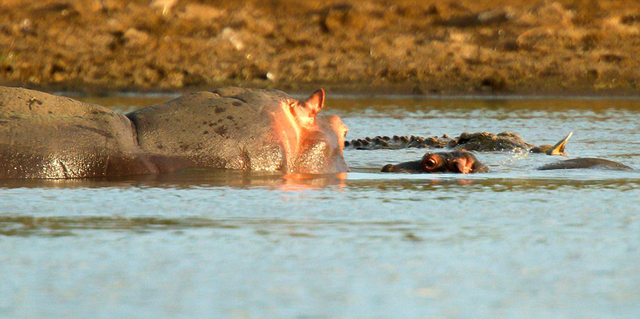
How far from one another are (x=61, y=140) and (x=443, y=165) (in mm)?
3329

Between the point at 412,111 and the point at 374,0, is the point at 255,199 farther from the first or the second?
the point at 374,0

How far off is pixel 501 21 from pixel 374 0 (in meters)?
3.65

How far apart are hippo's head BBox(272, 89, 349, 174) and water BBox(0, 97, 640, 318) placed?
0.32 m

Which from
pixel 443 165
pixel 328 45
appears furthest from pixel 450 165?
pixel 328 45

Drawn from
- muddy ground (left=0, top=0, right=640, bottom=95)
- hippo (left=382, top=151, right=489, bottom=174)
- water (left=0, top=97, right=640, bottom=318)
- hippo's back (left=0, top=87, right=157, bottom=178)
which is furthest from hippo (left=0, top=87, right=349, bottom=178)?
muddy ground (left=0, top=0, right=640, bottom=95)

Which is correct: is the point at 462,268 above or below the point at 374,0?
below

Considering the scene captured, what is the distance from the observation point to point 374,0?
103 ft

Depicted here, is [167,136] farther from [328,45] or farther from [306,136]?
[328,45]

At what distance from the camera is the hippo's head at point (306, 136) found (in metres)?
9.52

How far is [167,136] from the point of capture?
9172 mm

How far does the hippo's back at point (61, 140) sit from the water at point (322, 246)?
9.2 inches

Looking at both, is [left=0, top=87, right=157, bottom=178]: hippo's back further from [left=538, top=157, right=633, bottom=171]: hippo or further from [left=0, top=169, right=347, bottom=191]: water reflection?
[left=538, top=157, right=633, bottom=171]: hippo

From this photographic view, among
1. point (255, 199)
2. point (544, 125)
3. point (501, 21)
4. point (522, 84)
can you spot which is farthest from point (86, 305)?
point (501, 21)

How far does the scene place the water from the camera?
461 centimetres
